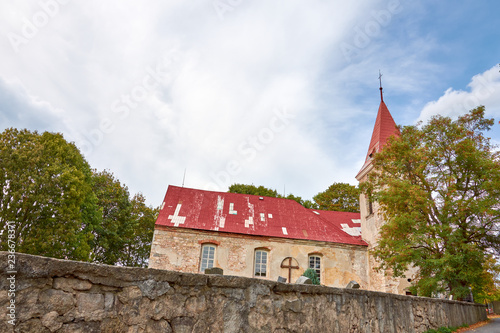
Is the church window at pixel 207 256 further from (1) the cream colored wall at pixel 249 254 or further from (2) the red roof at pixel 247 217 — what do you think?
(2) the red roof at pixel 247 217

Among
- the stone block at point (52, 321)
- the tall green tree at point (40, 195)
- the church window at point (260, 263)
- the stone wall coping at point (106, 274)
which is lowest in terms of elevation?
the stone block at point (52, 321)

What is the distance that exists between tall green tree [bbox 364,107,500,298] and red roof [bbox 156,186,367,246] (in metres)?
6.26

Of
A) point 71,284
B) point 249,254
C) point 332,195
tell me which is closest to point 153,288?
point 71,284

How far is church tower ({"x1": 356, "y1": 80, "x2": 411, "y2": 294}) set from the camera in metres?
19.4

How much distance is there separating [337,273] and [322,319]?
17956mm

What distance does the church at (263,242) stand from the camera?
20.0m

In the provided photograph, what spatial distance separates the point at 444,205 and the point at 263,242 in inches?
417

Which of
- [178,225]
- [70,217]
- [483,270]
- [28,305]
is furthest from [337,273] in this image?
[28,305]

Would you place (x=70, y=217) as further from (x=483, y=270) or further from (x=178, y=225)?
(x=483, y=270)

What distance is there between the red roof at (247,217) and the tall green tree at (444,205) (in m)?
6.26

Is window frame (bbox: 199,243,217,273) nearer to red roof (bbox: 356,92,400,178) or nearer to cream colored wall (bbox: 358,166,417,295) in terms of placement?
cream colored wall (bbox: 358,166,417,295)

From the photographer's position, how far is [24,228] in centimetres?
1736

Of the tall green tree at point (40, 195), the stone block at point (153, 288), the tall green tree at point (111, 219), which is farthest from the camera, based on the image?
the tall green tree at point (111, 219)

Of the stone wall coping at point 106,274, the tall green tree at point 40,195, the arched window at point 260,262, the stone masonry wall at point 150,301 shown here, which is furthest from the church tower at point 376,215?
the tall green tree at point 40,195
